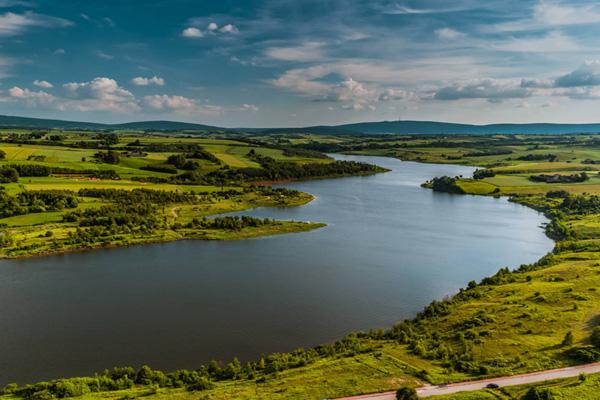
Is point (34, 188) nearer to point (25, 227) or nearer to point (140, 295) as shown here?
point (25, 227)

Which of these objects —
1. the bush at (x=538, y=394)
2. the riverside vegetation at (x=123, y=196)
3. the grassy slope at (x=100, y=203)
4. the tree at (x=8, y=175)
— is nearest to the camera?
the bush at (x=538, y=394)

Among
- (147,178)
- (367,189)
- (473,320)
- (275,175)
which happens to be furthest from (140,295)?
(275,175)

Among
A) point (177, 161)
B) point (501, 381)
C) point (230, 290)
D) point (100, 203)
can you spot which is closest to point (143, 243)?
point (100, 203)

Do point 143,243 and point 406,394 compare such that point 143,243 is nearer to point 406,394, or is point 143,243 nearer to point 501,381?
point 406,394

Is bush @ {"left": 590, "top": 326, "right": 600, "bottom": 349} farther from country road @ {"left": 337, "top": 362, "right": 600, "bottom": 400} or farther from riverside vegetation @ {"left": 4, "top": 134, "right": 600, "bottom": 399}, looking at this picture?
country road @ {"left": 337, "top": 362, "right": 600, "bottom": 400}

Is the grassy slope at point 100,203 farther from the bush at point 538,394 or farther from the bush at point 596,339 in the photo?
the bush at point 538,394

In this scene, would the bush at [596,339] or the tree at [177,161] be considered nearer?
the bush at [596,339]

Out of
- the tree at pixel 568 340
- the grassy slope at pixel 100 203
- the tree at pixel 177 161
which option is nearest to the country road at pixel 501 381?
the tree at pixel 568 340
